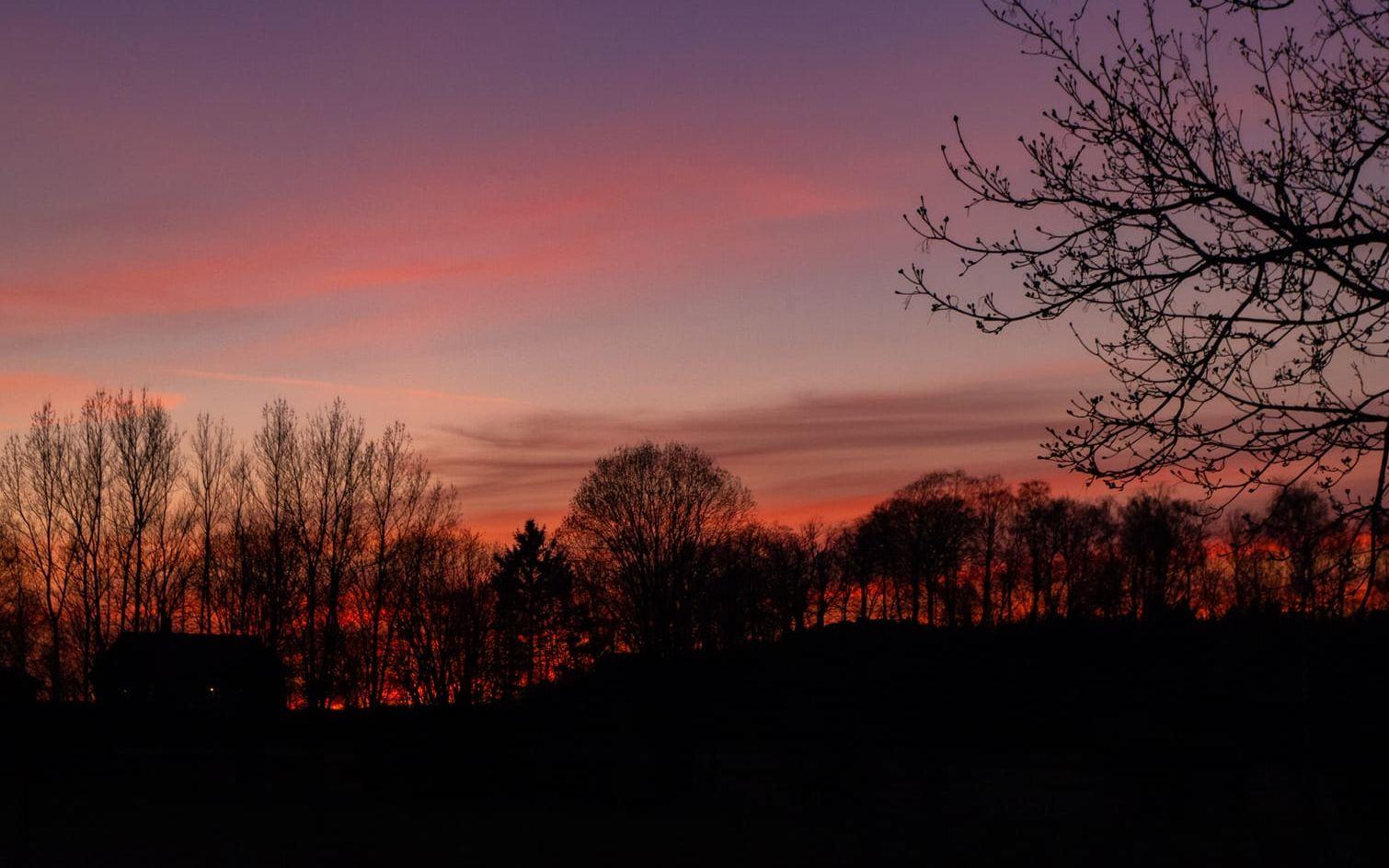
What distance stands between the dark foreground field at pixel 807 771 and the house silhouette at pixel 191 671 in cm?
1642

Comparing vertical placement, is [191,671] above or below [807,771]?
below

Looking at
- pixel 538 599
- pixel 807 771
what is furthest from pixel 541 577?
pixel 807 771

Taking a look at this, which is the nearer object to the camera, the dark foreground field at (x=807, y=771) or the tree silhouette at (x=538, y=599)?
the dark foreground field at (x=807, y=771)

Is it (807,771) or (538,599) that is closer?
(807,771)

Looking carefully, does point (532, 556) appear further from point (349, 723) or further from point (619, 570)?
point (349, 723)

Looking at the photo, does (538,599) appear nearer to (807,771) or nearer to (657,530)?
(657,530)

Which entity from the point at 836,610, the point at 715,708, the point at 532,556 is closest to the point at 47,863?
the point at 715,708

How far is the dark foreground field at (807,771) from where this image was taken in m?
18.8

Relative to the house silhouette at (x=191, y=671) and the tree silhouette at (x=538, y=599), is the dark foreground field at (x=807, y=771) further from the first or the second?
the tree silhouette at (x=538, y=599)

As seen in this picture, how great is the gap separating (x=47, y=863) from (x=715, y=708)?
77.6 ft

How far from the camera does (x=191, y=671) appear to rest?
2124 inches

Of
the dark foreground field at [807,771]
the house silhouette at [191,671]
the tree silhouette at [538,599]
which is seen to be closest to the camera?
the dark foreground field at [807,771]

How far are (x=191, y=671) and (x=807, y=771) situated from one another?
40.0m

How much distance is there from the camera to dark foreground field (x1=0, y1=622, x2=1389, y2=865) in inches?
742
